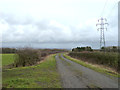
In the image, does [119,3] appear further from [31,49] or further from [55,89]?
[31,49]

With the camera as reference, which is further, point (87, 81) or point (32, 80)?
point (32, 80)

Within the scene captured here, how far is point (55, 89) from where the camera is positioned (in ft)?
20.4

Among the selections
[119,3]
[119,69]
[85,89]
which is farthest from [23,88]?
[119,3]

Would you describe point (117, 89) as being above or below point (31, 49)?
below

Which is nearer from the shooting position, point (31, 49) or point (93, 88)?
point (93, 88)

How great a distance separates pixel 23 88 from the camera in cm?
641

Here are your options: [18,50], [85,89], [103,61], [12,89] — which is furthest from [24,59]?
[85,89]

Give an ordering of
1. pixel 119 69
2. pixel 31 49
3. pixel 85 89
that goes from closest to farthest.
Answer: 1. pixel 85 89
2. pixel 119 69
3. pixel 31 49

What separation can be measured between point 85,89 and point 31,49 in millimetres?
17993

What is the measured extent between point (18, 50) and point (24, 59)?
2006mm

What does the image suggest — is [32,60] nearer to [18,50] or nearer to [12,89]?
[18,50]

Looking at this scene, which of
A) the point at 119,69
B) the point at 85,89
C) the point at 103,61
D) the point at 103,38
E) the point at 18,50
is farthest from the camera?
the point at 103,38

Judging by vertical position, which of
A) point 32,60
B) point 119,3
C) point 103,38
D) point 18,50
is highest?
point 119,3

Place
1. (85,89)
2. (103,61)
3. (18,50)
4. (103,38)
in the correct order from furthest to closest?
(103,38) → (18,50) → (103,61) → (85,89)
